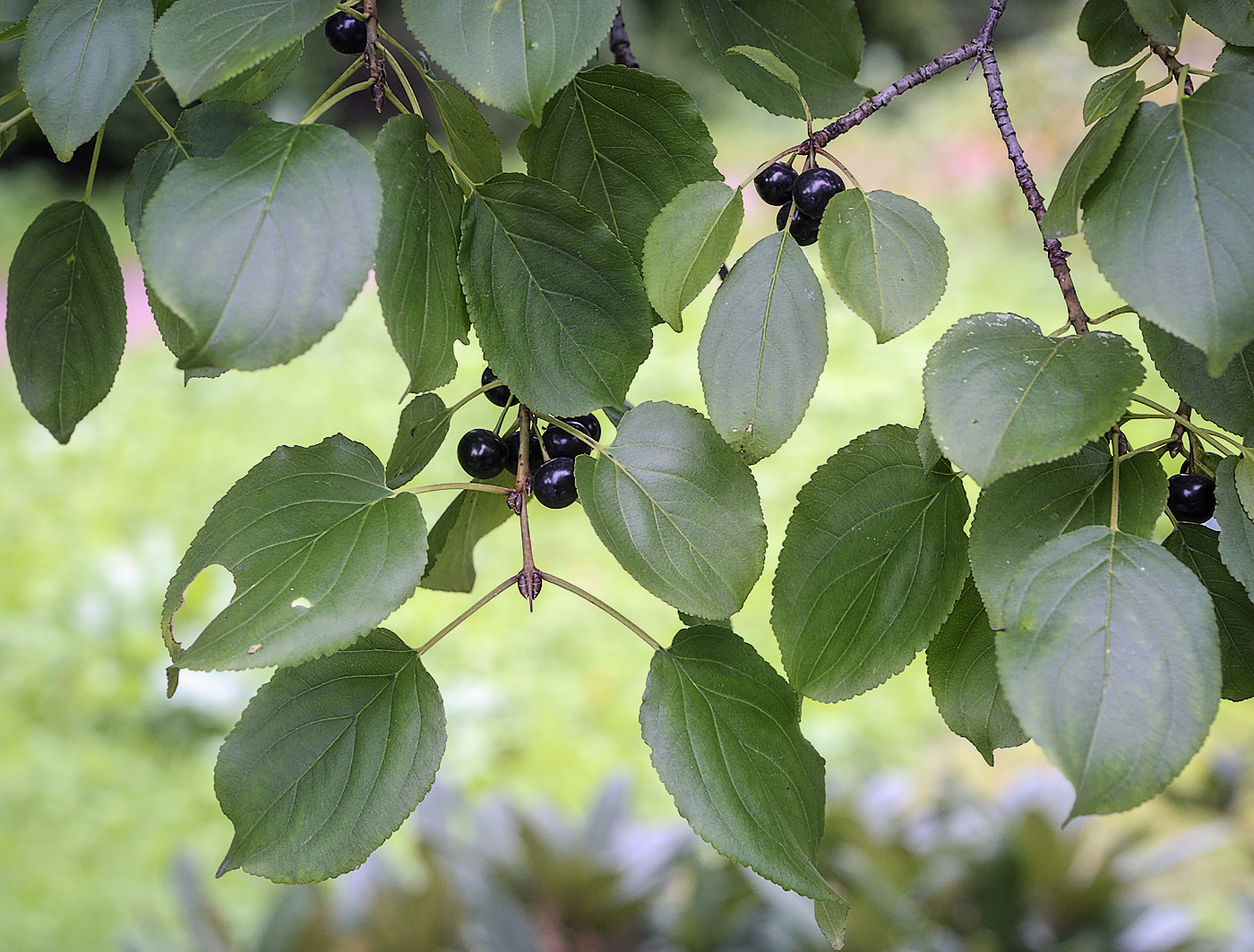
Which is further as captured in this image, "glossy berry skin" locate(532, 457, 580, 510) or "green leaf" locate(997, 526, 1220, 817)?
"glossy berry skin" locate(532, 457, 580, 510)

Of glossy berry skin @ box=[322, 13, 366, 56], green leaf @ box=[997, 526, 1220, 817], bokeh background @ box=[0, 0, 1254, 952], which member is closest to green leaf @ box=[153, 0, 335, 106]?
glossy berry skin @ box=[322, 13, 366, 56]

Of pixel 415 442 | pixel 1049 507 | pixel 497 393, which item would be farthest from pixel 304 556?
pixel 1049 507

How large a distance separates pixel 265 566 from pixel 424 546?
2.7 inches

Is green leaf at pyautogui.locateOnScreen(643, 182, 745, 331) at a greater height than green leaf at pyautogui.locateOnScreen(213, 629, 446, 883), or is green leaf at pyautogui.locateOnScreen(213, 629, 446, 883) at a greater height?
green leaf at pyautogui.locateOnScreen(643, 182, 745, 331)

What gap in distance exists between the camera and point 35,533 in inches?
123

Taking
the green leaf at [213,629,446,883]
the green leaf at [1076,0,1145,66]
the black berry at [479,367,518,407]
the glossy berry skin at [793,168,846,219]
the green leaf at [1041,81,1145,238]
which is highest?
the green leaf at [1076,0,1145,66]

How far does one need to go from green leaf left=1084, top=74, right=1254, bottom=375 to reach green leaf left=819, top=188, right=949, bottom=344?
0.07 metres

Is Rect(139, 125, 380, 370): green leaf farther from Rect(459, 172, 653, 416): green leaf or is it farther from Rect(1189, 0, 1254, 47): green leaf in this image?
Rect(1189, 0, 1254, 47): green leaf

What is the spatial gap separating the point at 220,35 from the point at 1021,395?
0.35 m

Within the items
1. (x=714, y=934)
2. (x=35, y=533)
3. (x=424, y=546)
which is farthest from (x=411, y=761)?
(x=35, y=533)

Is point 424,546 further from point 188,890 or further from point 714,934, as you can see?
point 188,890

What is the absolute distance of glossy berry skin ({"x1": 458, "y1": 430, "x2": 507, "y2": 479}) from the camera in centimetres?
60

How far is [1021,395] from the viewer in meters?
0.41

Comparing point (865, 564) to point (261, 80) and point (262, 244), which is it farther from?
point (261, 80)
